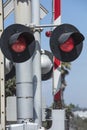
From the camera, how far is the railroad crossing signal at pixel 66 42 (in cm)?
738

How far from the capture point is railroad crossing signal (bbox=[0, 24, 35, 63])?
7.22 m

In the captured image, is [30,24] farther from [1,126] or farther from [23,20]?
[1,126]

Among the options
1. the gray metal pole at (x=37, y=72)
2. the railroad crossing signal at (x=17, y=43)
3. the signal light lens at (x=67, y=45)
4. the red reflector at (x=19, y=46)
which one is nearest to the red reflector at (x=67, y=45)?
the signal light lens at (x=67, y=45)

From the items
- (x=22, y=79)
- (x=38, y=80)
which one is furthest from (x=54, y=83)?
(x=22, y=79)

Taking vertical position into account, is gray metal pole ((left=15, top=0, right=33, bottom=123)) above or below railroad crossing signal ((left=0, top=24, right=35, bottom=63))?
below

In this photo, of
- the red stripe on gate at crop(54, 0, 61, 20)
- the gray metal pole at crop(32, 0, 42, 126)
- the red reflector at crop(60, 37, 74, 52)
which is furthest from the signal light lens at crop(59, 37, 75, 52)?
the red stripe on gate at crop(54, 0, 61, 20)

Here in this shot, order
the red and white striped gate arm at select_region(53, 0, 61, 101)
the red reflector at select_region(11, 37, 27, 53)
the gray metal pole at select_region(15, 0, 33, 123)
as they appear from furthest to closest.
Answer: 1. the red and white striped gate arm at select_region(53, 0, 61, 101)
2. the gray metal pole at select_region(15, 0, 33, 123)
3. the red reflector at select_region(11, 37, 27, 53)

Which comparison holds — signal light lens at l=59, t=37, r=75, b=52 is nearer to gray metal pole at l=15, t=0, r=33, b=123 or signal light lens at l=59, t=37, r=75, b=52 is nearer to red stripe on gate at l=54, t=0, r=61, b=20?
gray metal pole at l=15, t=0, r=33, b=123

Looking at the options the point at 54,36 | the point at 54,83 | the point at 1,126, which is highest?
the point at 54,36

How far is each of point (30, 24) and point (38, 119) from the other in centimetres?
142

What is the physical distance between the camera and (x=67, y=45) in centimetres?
740

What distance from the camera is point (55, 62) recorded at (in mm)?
9102

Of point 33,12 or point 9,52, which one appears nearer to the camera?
point 9,52

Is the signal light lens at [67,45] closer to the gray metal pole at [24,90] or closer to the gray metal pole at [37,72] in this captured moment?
the gray metal pole at [24,90]
